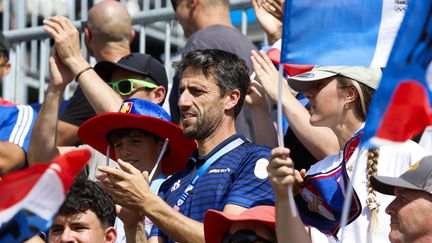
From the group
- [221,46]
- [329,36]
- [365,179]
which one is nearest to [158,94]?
[221,46]

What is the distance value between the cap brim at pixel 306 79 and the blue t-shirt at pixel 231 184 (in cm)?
41

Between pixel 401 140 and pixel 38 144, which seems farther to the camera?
pixel 38 144

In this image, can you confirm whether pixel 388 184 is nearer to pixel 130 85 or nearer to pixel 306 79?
pixel 306 79

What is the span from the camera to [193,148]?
8359 mm

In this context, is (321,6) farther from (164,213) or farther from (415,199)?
(164,213)

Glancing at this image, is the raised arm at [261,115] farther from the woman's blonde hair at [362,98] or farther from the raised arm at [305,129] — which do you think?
the woman's blonde hair at [362,98]

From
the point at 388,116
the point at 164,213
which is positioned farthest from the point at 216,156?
the point at 388,116

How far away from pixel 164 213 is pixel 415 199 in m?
1.30

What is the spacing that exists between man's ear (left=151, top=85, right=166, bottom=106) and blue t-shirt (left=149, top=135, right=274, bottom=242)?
1.36m

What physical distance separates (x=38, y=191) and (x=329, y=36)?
169cm

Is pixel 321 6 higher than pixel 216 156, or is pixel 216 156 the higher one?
pixel 321 6

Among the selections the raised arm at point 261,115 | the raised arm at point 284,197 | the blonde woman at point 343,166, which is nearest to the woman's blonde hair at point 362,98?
the blonde woman at point 343,166

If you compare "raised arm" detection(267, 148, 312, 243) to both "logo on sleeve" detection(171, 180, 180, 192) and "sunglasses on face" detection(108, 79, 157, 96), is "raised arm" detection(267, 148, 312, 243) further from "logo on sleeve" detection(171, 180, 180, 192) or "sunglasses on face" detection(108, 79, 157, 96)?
"sunglasses on face" detection(108, 79, 157, 96)

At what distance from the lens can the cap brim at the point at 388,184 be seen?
6.54 metres
